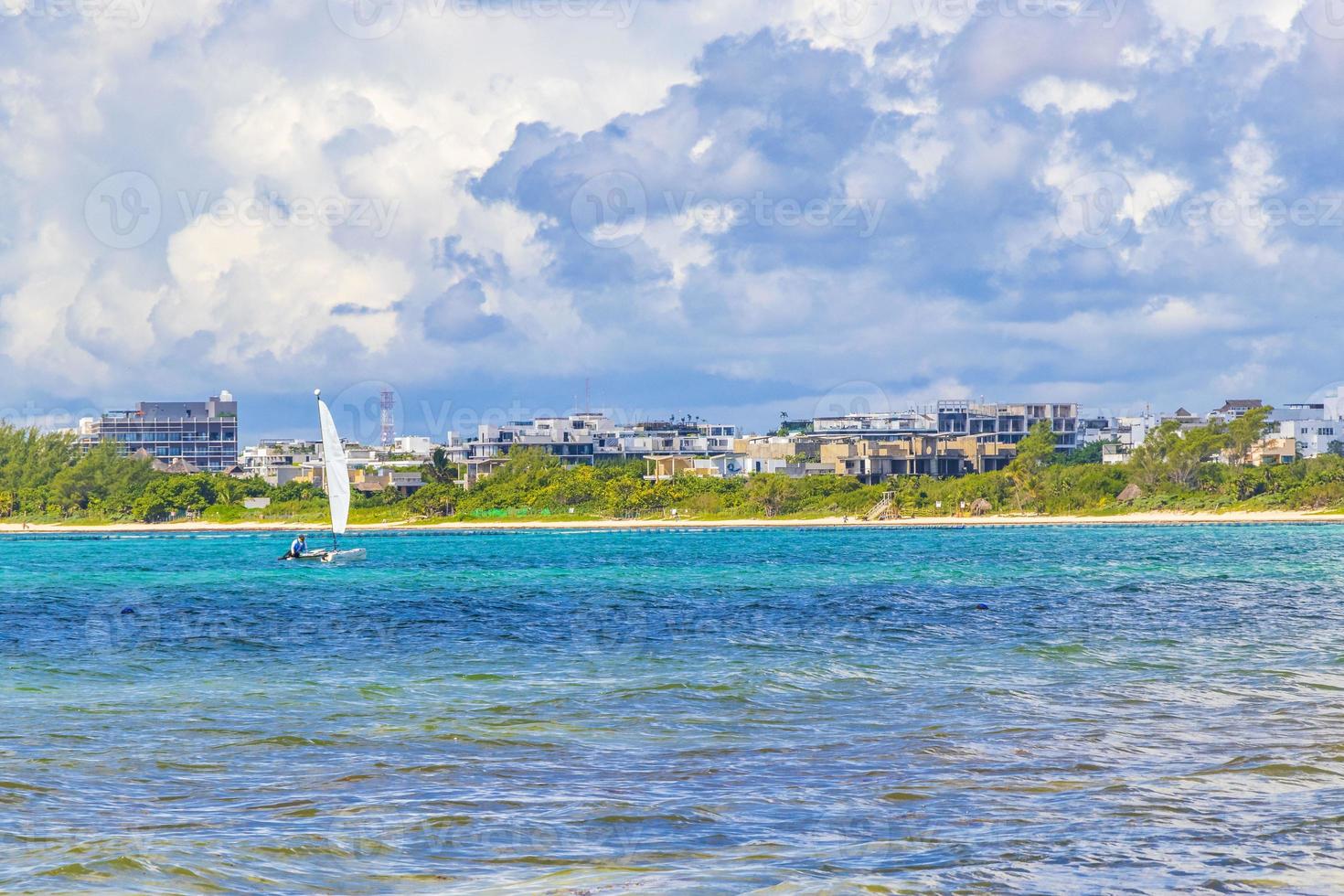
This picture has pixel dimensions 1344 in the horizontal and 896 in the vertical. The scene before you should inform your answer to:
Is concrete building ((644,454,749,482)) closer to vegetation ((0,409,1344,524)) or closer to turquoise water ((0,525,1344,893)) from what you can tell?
vegetation ((0,409,1344,524))

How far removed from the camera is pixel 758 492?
6363 inches

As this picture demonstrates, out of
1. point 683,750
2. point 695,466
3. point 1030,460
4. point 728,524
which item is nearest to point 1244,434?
point 1030,460

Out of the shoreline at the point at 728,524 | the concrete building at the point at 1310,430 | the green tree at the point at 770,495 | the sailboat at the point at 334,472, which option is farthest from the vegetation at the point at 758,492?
the sailboat at the point at 334,472

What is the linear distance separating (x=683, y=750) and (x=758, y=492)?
474 ft

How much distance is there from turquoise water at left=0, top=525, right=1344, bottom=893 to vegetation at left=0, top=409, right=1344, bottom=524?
377ft

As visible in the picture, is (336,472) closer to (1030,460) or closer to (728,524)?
(728,524)

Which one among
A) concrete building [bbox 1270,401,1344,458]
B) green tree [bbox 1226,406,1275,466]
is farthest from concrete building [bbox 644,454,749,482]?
concrete building [bbox 1270,401,1344,458]

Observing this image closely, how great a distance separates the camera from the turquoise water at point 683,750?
1179cm

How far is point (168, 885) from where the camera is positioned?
11.4 metres

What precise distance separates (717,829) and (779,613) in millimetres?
28911

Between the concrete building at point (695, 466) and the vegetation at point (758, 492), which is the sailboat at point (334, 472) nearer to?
the vegetation at point (758, 492)

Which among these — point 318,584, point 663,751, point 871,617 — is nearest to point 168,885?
point 663,751

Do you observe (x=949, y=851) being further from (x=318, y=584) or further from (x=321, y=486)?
(x=321, y=486)

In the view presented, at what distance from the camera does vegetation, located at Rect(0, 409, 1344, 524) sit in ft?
503
